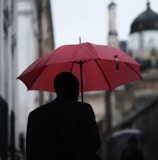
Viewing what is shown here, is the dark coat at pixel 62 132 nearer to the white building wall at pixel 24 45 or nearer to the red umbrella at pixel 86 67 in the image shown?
the red umbrella at pixel 86 67

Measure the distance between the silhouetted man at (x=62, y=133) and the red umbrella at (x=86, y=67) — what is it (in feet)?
3.39

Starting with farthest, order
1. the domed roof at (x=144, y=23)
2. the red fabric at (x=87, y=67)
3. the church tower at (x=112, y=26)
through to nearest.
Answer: the church tower at (x=112, y=26) < the domed roof at (x=144, y=23) < the red fabric at (x=87, y=67)

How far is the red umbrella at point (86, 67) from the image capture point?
5.39 m

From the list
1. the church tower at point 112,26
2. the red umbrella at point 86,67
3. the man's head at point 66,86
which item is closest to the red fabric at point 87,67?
the red umbrella at point 86,67

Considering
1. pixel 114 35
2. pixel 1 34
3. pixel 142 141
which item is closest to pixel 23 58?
pixel 1 34

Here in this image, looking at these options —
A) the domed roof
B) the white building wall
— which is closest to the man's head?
the white building wall

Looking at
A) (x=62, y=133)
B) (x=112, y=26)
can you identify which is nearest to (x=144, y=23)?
(x=112, y=26)

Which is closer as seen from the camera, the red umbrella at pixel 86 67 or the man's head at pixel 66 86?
the man's head at pixel 66 86

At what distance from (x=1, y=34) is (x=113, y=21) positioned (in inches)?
1561

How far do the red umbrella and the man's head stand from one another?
2.93 feet

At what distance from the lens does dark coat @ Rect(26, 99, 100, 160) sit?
4.27 m

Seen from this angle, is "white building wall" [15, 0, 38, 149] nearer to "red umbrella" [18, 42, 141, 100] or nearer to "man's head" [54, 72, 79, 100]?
"red umbrella" [18, 42, 141, 100]

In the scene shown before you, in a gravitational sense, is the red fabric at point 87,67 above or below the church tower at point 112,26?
below

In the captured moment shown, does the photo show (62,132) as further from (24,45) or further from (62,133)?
(24,45)
